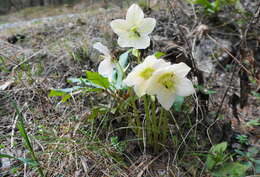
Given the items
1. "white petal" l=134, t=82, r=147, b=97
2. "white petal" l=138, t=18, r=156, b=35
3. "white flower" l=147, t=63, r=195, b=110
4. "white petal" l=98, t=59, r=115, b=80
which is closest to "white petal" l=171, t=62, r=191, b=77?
"white flower" l=147, t=63, r=195, b=110

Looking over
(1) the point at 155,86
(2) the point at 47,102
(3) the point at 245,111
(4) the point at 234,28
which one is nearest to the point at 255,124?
(3) the point at 245,111

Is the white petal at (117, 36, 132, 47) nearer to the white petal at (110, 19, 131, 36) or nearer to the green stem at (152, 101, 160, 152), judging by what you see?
the white petal at (110, 19, 131, 36)

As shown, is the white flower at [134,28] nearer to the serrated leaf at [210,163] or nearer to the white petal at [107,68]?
the white petal at [107,68]

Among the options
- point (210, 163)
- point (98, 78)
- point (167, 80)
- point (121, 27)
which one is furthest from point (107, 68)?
point (210, 163)

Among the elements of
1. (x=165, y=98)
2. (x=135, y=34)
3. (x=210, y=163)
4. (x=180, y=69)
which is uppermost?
(x=135, y=34)

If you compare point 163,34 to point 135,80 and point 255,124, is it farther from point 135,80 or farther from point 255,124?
point 135,80

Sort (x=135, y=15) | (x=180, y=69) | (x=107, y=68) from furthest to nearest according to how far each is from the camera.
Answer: (x=107, y=68)
(x=135, y=15)
(x=180, y=69)

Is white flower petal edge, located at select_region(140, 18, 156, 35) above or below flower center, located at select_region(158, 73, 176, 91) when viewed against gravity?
above

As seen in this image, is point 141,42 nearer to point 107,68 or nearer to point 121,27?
point 121,27
